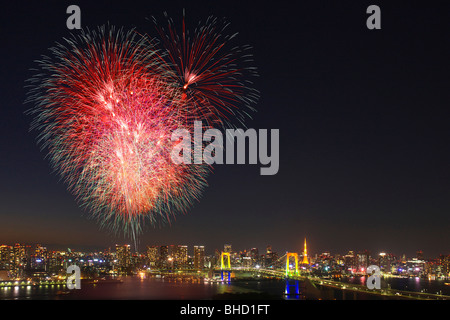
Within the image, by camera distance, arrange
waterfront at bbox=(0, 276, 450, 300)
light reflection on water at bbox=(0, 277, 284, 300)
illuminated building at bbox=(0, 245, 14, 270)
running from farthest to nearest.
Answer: illuminated building at bbox=(0, 245, 14, 270) → light reflection on water at bbox=(0, 277, 284, 300) → waterfront at bbox=(0, 276, 450, 300)

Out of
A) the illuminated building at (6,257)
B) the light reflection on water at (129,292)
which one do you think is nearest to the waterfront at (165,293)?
the light reflection on water at (129,292)

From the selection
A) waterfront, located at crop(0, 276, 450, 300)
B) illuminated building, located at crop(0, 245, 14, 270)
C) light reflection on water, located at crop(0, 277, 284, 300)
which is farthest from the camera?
illuminated building, located at crop(0, 245, 14, 270)

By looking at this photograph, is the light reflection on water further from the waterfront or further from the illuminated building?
the illuminated building

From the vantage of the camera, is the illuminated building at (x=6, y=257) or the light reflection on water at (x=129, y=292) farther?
the illuminated building at (x=6, y=257)

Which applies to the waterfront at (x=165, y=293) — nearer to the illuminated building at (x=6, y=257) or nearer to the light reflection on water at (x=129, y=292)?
the light reflection on water at (x=129, y=292)

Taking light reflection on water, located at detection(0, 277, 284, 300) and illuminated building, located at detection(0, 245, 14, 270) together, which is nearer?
light reflection on water, located at detection(0, 277, 284, 300)

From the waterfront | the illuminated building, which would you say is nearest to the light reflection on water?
the waterfront

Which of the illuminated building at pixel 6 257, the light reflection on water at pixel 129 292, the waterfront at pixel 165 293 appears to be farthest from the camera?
the illuminated building at pixel 6 257

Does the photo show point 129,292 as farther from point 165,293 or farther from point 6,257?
point 6,257
